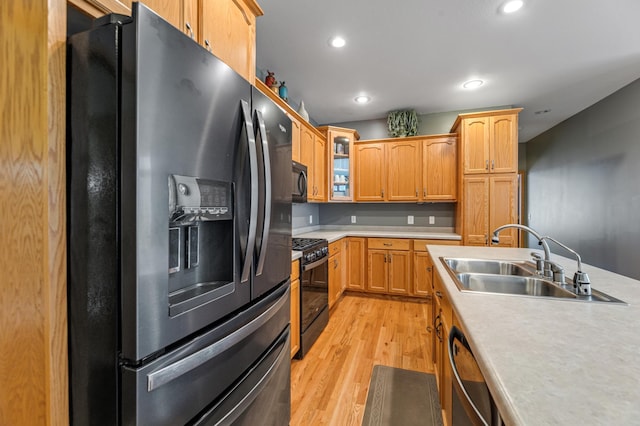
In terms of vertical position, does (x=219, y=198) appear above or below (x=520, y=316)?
above

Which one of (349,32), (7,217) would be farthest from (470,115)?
(7,217)

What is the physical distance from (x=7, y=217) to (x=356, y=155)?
12.8 feet

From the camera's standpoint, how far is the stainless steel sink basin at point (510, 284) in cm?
134

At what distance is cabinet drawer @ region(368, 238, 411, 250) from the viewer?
12.0 feet

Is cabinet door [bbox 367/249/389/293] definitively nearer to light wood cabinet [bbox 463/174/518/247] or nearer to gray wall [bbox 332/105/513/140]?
light wood cabinet [bbox 463/174/518/247]

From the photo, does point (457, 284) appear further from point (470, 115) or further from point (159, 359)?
point (470, 115)

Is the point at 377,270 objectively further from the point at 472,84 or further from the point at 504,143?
the point at 472,84

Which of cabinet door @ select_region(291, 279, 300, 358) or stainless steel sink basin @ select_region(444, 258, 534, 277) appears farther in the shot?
cabinet door @ select_region(291, 279, 300, 358)

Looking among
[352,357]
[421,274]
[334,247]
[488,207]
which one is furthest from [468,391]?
[488,207]

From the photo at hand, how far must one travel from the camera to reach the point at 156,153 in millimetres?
660

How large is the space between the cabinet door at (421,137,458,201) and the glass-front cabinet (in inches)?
41.7

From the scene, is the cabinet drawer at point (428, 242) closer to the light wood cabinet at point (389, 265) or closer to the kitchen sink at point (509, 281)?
the light wood cabinet at point (389, 265)

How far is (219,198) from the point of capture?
2.77 ft

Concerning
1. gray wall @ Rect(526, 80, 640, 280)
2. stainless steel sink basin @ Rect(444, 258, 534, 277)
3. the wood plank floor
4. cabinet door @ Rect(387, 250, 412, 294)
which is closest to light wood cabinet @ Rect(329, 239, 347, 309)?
the wood plank floor
